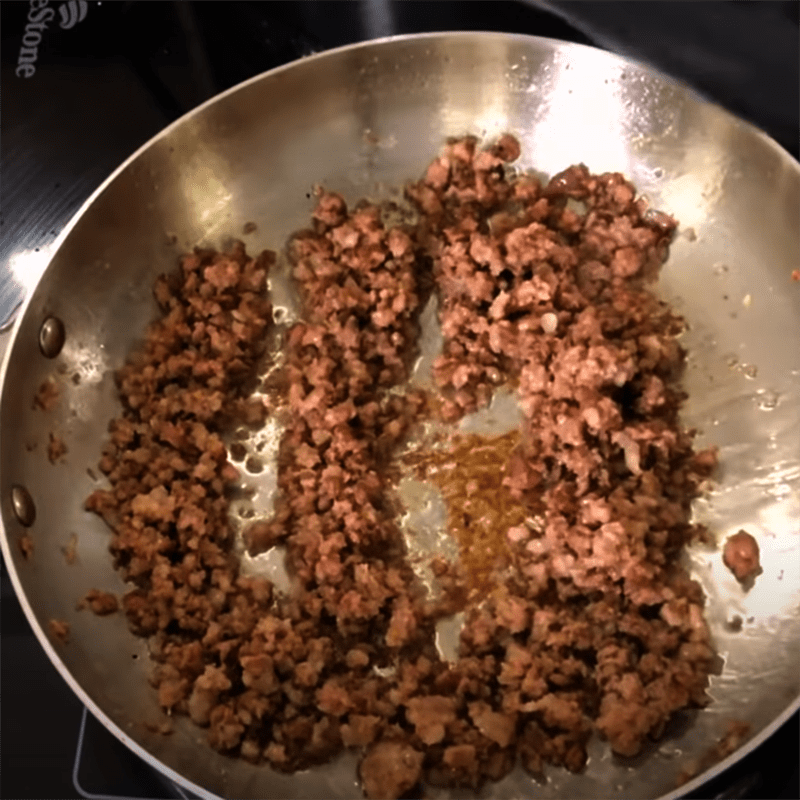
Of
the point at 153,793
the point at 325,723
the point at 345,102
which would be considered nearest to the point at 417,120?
the point at 345,102

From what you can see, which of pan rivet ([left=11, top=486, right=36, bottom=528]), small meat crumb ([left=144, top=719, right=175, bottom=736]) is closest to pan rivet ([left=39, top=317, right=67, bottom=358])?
pan rivet ([left=11, top=486, right=36, bottom=528])

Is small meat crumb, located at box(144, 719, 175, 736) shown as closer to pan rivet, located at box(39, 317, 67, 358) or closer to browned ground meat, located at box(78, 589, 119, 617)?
browned ground meat, located at box(78, 589, 119, 617)

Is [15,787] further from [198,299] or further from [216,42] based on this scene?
[216,42]

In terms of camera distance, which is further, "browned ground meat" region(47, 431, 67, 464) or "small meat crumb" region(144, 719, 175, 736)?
"browned ground meat" region(47, 431, 67, 464)

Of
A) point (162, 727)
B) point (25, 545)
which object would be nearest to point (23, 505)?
point (25, 545)

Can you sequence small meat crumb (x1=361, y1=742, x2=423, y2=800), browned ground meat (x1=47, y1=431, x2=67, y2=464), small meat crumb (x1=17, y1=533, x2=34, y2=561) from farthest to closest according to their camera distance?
browned ground meat (x1=47, y1=431, x2=67, y2=464) < small meat crumb (x1=17, y1=533, x2=34, y2=561) < small meat crumb (x1=361, y1=742, x2=423, y2=800)

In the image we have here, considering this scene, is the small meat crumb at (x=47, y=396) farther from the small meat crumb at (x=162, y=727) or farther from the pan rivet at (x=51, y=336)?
the small meat crumb at (x=162, y=727)
